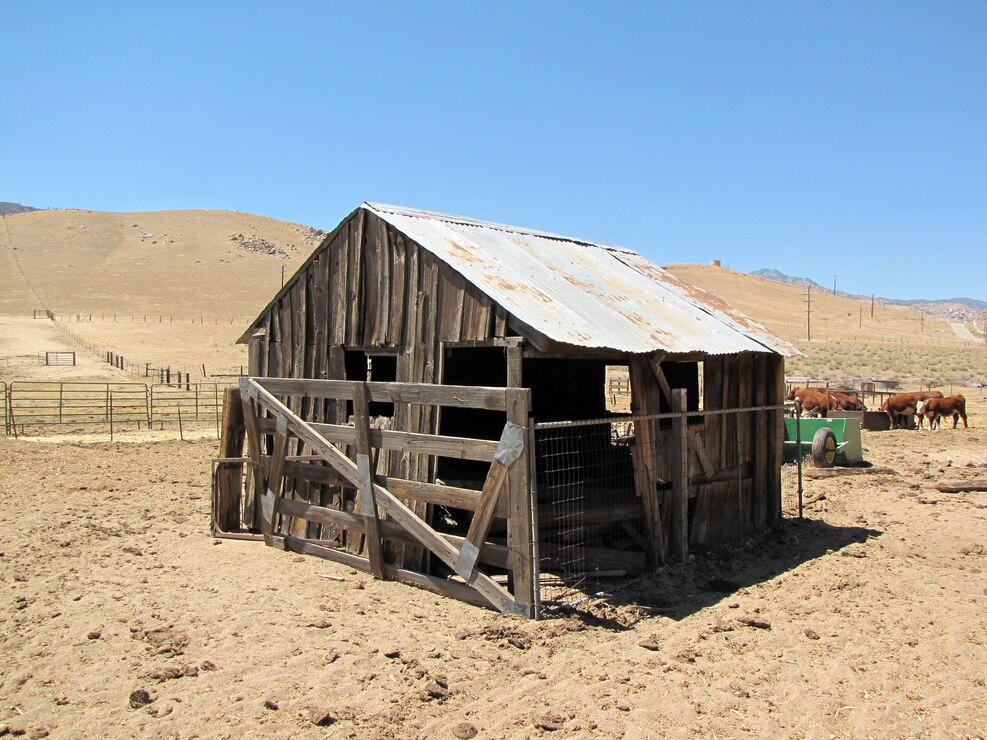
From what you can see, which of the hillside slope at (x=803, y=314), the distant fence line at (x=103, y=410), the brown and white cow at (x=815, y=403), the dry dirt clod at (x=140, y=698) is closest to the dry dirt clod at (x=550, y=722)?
the dry dirt clod at (x=140, y=698)

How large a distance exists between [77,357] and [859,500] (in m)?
41.7

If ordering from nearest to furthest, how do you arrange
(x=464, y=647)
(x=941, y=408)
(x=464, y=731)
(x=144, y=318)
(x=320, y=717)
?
(x=464, y=731)
(x=320, y=717)
(x=464, y=647)
(x=941, y=408)
(x=144, y=318)

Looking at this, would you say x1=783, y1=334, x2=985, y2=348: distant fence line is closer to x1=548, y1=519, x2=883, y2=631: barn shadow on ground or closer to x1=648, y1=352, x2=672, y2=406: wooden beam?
x1=548, y1=519, x2=883, y2=631: barn shadow on ground

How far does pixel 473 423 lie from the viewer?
12.5 metres

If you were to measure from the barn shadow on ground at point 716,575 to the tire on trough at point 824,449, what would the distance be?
15.8ft

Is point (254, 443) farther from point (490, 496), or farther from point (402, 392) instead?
point (490, 496)

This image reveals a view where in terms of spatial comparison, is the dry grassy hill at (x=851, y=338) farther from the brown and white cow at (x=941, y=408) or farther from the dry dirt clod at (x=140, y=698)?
the dry dirt clod at (x=140, y=698)

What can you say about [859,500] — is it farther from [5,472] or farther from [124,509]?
[5,472]

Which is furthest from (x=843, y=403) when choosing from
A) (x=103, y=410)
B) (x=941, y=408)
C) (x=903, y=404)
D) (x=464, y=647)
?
(x=103, y=410)

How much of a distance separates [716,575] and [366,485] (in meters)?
4.07

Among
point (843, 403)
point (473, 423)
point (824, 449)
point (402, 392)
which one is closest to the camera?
point (402, 392)

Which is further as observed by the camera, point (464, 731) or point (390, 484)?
point (390, 484)

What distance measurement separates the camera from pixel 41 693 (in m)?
5.88

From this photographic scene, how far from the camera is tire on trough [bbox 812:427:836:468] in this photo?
54.7 ft
